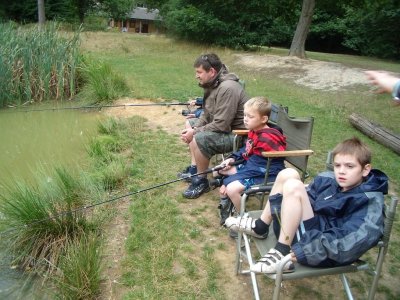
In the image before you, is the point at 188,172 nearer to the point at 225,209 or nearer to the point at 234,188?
the point at 225,209

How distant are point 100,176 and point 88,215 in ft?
2.63

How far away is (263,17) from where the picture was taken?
17.8 m

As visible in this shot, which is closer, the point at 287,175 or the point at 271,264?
the point at 271,264

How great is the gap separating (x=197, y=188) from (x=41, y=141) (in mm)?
3338

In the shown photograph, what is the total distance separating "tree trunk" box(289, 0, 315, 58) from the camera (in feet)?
45.8

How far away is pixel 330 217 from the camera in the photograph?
2459 millimetres

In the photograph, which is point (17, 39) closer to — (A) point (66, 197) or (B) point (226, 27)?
(A) point (66, 197)

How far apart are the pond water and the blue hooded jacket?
2919 millimetres

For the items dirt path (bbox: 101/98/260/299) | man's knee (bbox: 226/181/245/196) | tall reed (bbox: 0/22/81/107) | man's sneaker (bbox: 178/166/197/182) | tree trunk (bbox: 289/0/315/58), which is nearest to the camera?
dirt path (bbox: 101/98/260/299)

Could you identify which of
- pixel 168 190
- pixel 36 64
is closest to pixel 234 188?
pixel 168 190

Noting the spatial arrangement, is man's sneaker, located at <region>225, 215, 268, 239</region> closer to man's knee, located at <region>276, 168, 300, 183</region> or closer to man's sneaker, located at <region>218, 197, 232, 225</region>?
man's knee, located at <region>276, 168, 300, 183</region>

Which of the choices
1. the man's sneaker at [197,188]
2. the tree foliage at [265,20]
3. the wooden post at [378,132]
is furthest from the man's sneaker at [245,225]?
the tree foliage at [265,20]

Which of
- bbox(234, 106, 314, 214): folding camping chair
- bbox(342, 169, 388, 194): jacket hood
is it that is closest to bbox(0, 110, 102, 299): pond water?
bbox(234, 106, 314, 214): folding camping chair

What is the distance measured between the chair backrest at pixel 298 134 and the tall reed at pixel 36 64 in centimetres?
604
